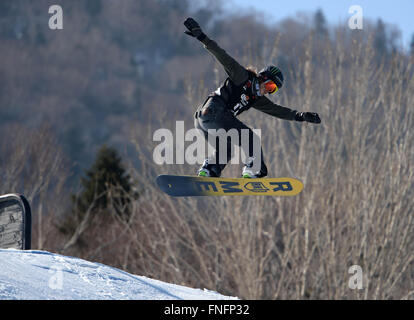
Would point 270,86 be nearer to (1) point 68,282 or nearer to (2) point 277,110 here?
(2) point 277,110

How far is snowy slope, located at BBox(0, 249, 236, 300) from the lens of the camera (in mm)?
5395

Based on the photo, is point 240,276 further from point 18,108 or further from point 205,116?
point 18,108

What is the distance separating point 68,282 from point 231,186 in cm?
206

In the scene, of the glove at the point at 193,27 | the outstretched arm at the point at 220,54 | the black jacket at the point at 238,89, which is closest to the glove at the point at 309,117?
the black jacket at the point at 238,89

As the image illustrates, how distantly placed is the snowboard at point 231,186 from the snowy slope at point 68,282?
128 centimetres

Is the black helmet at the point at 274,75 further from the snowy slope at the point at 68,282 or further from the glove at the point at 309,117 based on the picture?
the snowy slope at the point at 68,282

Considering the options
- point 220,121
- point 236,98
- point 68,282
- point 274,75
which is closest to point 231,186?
point 220,121

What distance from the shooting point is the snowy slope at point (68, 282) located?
17.7ft
